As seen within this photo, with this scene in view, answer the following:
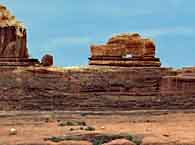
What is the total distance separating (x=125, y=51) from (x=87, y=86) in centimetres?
1480

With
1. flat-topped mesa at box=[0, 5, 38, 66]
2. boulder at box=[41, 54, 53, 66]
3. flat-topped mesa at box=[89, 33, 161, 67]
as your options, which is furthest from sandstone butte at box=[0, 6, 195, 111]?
flat-topped mesa at box=[89, 33, 161, 67]

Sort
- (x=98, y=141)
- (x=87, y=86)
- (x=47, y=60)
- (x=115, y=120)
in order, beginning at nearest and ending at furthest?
(x=98, y=141), (x=115, y=120), (x=87, y=86), (x=47, y=60)

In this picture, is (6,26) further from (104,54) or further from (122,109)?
(122,109)

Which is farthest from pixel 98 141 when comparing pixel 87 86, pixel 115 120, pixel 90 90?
pixel 87 86

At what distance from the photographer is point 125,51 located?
2616 inches

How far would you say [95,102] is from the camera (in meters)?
49.8

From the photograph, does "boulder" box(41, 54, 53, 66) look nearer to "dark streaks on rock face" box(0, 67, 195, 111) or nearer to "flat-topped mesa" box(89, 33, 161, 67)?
"flat-topped mesa" box(89, 33, 161, 67)

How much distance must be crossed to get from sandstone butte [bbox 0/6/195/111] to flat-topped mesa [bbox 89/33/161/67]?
3.42m

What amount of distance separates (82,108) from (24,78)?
584 cm

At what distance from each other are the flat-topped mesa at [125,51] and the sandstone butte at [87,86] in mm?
3424

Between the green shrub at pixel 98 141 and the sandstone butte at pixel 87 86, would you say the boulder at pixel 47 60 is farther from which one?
the green shrub at pixel 98 141

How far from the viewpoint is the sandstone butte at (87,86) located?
1960 inches

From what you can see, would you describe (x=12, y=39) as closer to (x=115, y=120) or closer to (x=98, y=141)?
(x=115, y=120)

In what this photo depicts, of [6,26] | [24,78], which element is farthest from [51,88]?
[6,26]
